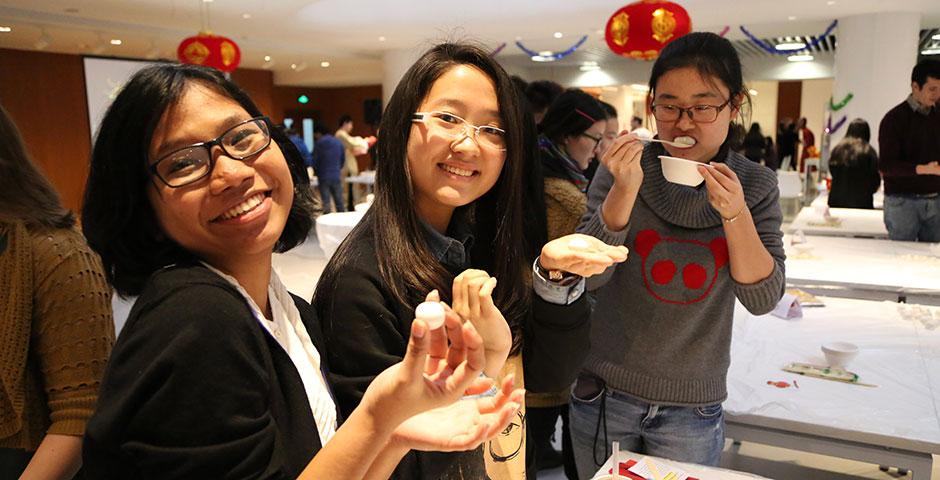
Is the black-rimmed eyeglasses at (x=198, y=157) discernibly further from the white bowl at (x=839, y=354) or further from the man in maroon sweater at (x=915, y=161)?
the man in maroon sweater at (x=915, y=161)

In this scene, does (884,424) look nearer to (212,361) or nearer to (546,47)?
(212,361)

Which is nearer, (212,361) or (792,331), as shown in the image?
(212,361)

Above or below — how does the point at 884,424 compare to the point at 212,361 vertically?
below

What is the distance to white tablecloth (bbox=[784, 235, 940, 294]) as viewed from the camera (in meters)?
3.17

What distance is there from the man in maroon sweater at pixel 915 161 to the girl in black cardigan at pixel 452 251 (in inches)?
157

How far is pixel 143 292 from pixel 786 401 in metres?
1.86

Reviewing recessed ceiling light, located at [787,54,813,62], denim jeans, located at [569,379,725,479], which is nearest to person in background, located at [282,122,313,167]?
denim jeans, located at [569,379,725,479]

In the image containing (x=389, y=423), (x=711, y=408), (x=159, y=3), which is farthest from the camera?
(x=159, y=3)

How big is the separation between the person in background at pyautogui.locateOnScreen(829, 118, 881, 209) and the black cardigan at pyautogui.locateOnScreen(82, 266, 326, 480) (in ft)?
19.7

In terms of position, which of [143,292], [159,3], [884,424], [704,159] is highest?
[159,3]

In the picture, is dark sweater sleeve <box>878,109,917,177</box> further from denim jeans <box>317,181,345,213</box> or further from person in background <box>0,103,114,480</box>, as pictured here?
denim jeans <box>317,181,345,213</box>

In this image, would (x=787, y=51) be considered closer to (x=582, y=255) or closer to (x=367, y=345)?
(x=582, y=255)

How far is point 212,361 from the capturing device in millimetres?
744

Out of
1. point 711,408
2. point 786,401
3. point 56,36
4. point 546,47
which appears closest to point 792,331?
point 786,401
